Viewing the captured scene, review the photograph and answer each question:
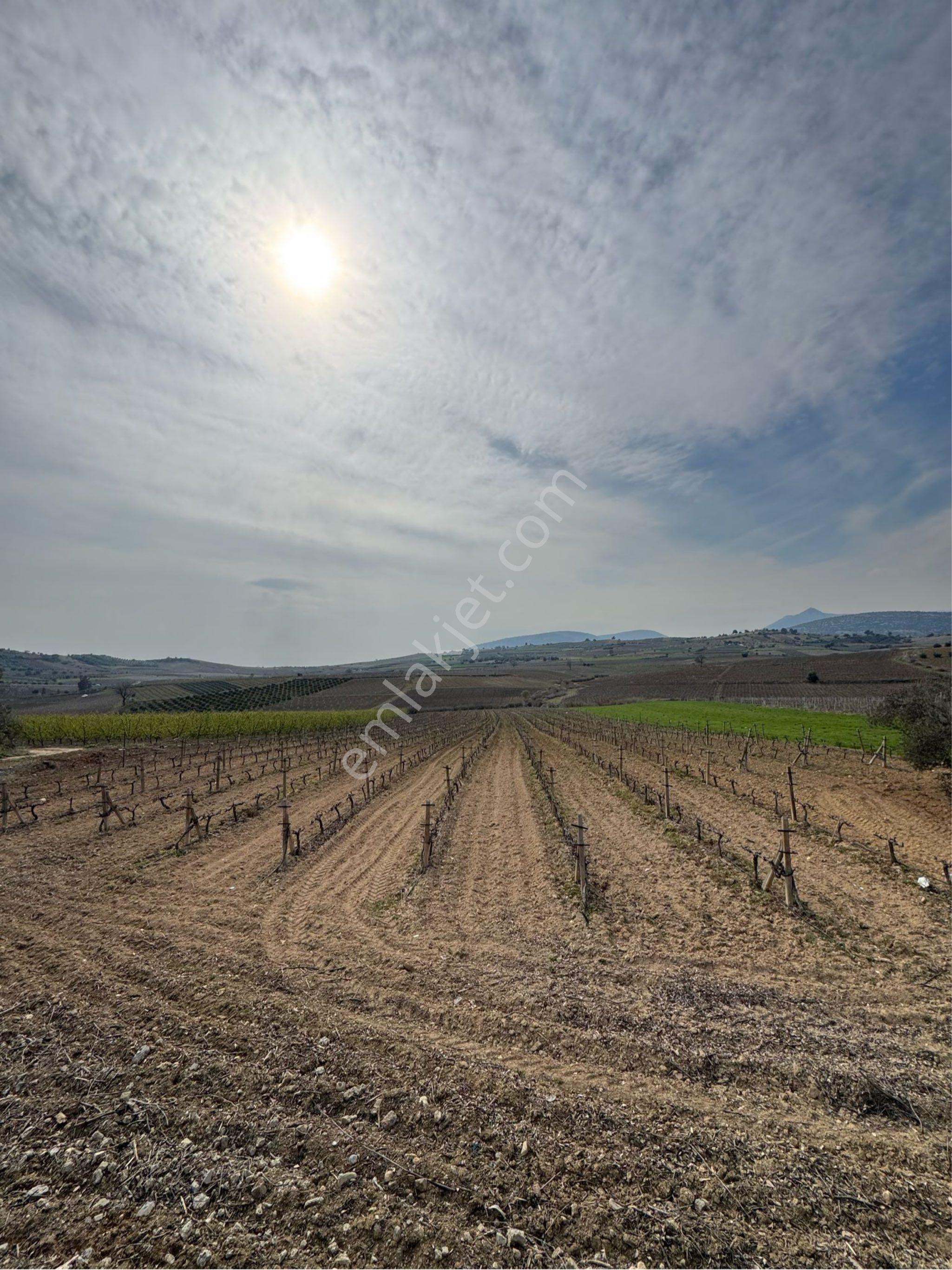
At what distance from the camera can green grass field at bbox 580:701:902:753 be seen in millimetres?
31594

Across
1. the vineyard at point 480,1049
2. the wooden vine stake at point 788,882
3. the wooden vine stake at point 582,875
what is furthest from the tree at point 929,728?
the wooden vine stake at point 582,875

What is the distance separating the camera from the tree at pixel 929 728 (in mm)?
20219

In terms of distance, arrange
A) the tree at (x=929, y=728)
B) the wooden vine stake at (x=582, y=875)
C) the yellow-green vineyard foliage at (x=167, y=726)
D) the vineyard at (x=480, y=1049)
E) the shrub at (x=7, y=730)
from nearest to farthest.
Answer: the vineyard at (x=480, y=1049), the wooden vine stake at (x=582, y=875), the tree at (x=929, y=728), the shrub at (x=7, y=730), the yellow-green vineyard foliage at (x=167, y=726)

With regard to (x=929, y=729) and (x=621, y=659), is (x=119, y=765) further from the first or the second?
(x=621, y=659)

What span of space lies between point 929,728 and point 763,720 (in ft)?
78.4

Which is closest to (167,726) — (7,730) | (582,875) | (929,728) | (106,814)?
(7,730)

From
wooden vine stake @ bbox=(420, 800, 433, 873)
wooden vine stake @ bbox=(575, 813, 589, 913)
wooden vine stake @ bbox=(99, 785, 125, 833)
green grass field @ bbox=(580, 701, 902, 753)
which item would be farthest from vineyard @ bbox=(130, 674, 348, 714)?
wooden vine stake @ bbox=(575, 813, 589, 913)

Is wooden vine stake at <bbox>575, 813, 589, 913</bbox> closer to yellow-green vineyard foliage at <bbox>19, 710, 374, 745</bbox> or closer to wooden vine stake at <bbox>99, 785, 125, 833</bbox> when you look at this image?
wooden vine stake at <bbox>99, 785, 125, 833</bbox>

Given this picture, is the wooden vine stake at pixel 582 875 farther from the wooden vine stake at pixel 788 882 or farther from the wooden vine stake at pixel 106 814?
the wooden vine stake at pixel 106 814

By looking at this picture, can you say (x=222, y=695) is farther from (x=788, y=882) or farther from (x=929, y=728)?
(x=788, y=882)

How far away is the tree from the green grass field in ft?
5.79

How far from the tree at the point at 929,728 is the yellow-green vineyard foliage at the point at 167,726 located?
45.4 metres

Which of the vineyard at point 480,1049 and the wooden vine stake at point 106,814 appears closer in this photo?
the vineyard at point 480,1049

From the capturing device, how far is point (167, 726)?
5197 cm
